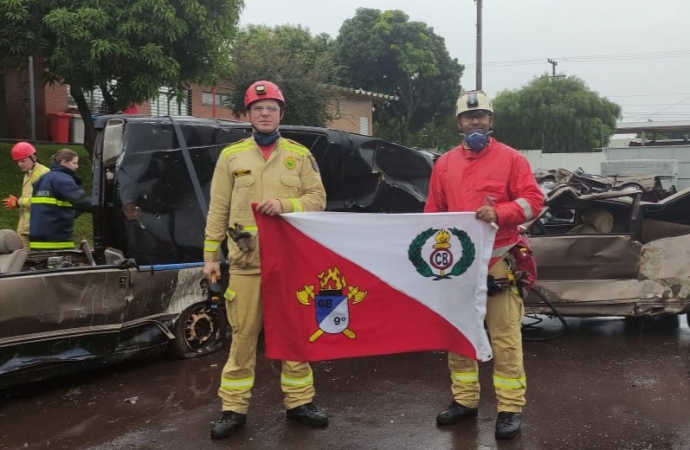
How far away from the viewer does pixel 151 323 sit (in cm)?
527

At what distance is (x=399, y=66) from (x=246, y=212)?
29947mm

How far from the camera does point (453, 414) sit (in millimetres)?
4113

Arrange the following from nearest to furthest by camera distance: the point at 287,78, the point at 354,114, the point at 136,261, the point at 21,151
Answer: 1. the point at 136,261
2. the point at 21,151
3. the point at 287,78
4. the point at 354,114

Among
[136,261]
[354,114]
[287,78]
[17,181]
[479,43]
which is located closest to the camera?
[136,261]

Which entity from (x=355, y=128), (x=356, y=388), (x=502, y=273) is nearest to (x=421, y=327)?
(x=502, y=273)

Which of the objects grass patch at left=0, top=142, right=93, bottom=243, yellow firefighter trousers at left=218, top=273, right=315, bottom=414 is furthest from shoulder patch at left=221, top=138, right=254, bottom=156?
grass patch at left=0, top=142, right=93, bottom=243

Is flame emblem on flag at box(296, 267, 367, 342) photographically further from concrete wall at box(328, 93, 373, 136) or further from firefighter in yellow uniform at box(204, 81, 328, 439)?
concrete wall at box(328, 93, 373, 136)

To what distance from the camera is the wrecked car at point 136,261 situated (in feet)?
15.0

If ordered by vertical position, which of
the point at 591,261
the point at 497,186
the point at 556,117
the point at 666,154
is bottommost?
the point at 591,261

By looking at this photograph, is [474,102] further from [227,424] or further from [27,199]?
[27,199]

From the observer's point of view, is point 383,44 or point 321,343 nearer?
point 321,343

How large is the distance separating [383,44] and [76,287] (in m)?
29.1

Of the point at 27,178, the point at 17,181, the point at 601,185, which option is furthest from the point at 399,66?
the point at 27,178

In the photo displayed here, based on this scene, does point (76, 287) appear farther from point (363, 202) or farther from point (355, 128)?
point (355, 128)
